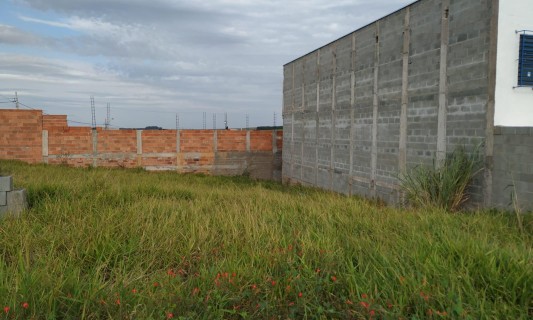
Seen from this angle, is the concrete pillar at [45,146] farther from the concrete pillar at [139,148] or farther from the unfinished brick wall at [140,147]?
the concrete pillar at [139,148]

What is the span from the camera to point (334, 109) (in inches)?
524

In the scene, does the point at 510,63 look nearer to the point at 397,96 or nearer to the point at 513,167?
the point at 513,167

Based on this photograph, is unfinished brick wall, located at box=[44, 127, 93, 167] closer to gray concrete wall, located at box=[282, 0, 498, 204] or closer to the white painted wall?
gray concrete wall, located at box=[282, 0, 498, 204]

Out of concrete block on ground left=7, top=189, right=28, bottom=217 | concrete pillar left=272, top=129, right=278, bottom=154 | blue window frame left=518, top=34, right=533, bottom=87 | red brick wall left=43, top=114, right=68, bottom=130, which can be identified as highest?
blue window frame left=518, top=34, right=533, bottom=87

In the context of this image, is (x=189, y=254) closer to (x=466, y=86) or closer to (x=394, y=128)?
(x=466, y=86)

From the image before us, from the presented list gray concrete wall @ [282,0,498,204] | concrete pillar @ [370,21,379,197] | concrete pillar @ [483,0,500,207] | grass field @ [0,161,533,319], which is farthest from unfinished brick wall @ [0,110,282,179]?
concrete pillar @ [483,0,500,207]

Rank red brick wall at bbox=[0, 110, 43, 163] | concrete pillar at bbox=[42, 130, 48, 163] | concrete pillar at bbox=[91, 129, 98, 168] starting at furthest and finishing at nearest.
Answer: concrete pillar at bbox=[91, 129, 98, 168], concrete pillar at bbox=[42, 130, 48, 163], red brick wall at bbox=[0, 110, 43, 163]

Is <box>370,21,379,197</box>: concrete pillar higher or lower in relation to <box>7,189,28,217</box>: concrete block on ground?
higher

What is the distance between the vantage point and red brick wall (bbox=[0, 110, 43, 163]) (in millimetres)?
16766

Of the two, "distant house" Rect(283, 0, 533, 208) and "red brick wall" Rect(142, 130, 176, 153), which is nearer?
"distant house" Rect(283, 0, 533, 208)

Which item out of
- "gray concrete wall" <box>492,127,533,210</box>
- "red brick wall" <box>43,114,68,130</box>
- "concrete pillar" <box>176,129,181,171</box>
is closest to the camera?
"gray concrete wall" <box>492,127,533,210</box>

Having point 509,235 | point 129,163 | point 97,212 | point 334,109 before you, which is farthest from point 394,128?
point 129,163

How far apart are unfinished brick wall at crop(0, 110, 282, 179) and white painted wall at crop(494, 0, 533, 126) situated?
1322 centimetres

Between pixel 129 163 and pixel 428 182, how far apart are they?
13536 millimetres
